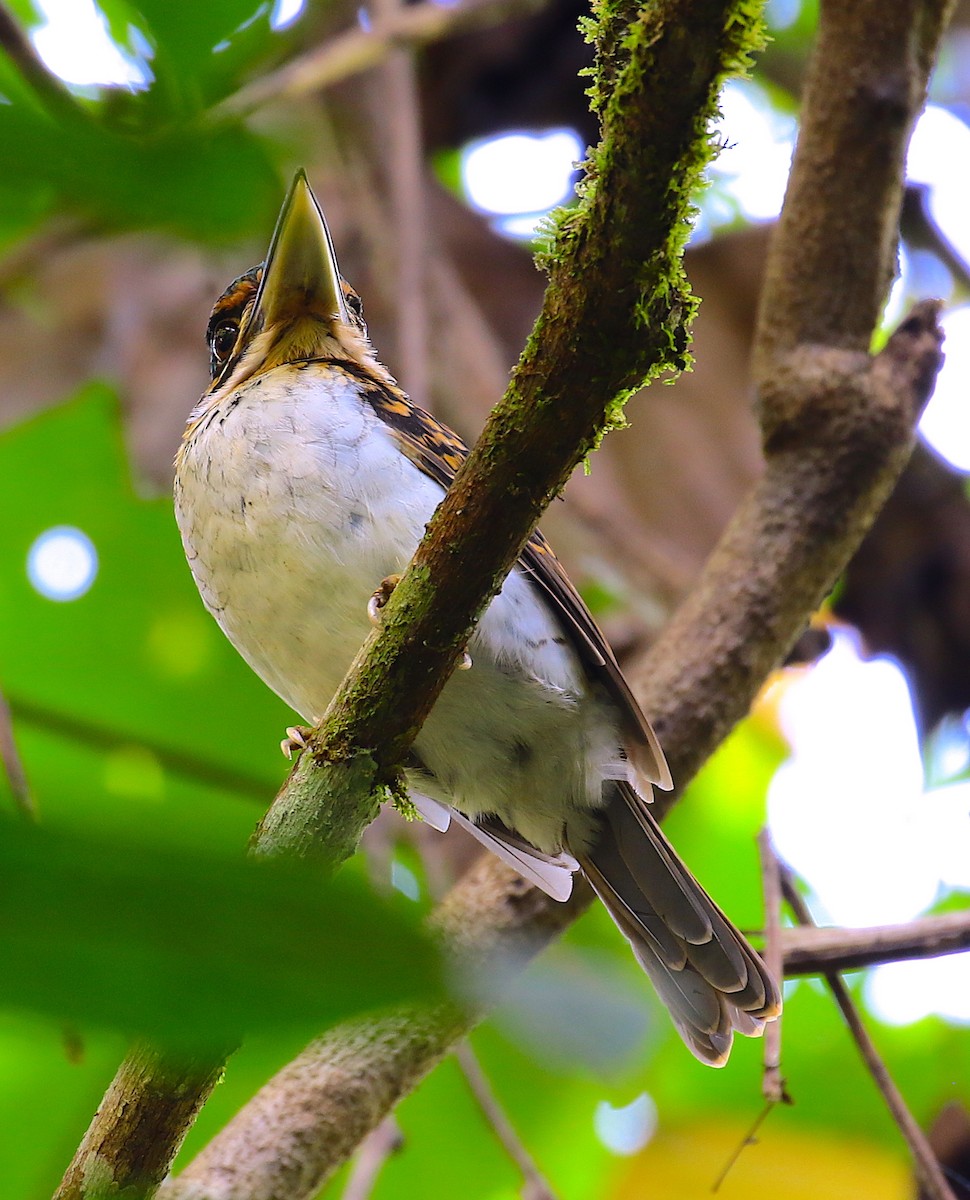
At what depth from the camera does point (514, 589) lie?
9.35ft

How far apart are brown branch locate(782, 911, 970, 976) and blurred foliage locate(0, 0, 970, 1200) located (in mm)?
524

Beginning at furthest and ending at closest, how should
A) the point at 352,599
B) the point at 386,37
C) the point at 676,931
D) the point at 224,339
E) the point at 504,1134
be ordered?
the point at 224,339
the point at 386,37
the point at 676,931
the point at 504,1134
the point at 352,599

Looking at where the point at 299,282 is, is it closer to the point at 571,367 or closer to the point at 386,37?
the point at 386,37

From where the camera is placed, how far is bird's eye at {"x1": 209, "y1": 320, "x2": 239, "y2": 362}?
3689mm

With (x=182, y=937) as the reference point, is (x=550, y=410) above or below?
above

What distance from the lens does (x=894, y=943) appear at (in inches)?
99.4

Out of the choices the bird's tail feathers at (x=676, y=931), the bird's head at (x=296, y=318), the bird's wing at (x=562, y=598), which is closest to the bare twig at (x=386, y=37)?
the bird's head at (x=296, y=318)

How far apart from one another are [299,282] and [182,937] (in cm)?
303

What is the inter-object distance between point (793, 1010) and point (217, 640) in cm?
222

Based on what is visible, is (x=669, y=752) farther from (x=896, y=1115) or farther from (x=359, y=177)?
(x=359, y=177)

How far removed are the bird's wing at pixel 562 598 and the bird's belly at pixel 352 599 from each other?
4 centimetres

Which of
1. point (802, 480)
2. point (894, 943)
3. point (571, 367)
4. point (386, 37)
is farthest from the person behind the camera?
point (386, 37)

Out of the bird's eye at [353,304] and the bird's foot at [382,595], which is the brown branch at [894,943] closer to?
the bird's foot at [382,595]

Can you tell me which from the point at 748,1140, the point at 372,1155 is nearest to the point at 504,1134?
the point at 372,1155
